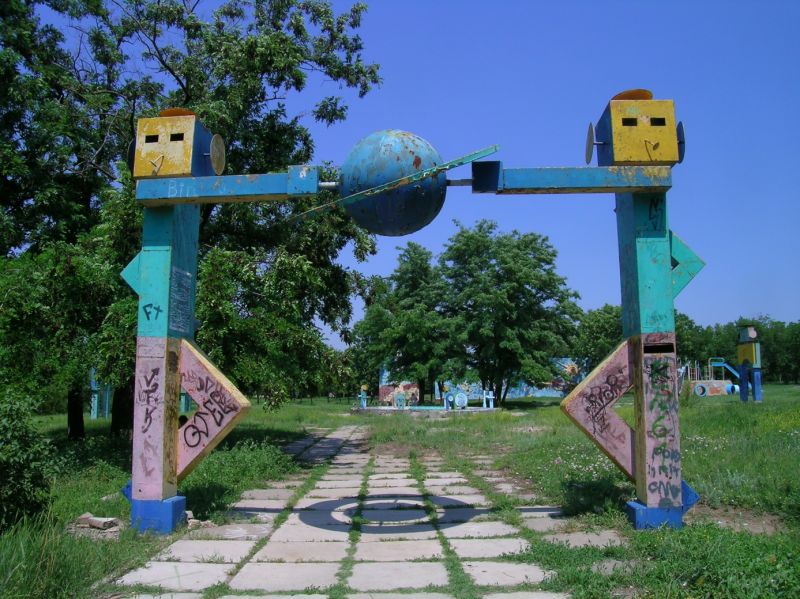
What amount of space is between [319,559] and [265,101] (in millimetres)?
11494

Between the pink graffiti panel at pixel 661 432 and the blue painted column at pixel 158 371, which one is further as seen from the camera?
the blue painted column at pixel 158 371

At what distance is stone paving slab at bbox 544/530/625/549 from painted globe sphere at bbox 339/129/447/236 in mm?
3137

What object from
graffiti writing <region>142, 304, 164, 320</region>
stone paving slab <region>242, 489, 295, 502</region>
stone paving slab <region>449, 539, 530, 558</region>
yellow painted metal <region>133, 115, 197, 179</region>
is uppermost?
yellow painted metal <region>133, 115, 197, 179</region>

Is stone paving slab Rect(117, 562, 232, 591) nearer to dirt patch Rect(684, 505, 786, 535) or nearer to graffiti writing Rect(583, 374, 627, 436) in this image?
graffiti writing Rect(583, 374, 627, 436)

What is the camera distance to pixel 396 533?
6.07 m

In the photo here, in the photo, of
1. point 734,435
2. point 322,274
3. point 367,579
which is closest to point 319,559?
point 367,579

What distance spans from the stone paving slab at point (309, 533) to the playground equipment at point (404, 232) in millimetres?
1024

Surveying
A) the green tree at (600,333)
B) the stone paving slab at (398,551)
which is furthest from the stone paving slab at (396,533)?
the green tree at (600,333)

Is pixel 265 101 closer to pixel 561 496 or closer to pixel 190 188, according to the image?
pixel 190 188

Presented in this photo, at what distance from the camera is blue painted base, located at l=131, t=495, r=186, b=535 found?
593 cm

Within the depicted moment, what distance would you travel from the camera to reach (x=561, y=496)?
727 centimetres

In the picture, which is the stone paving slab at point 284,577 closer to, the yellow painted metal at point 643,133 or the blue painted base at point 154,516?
A: the blue painted base at point 154,516

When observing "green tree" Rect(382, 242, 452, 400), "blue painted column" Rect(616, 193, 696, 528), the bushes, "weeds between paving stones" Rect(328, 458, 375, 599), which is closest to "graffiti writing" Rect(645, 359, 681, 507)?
"blue painted column" Rect(616, 193, 696, 528)

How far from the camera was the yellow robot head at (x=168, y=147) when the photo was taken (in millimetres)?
6402
